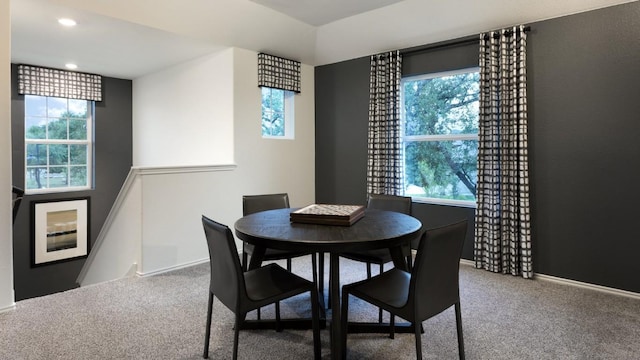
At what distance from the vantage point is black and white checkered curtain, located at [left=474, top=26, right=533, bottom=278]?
3269 millimetres

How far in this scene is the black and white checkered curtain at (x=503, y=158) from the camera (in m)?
3.27

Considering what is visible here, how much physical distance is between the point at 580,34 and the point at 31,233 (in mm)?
6466

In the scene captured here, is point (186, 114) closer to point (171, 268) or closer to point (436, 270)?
point (171, 268)

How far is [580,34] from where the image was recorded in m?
3.05

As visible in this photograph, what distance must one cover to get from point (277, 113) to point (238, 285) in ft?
10.8

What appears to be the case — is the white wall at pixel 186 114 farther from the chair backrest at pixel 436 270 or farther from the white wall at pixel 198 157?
the chair backrest at pixel 436 270

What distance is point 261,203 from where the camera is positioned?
118 inches

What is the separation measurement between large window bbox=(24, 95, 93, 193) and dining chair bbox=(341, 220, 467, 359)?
4.99m

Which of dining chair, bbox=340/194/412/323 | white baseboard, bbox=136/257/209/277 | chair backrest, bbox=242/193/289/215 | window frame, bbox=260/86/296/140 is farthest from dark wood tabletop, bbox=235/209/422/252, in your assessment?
window frame, bbox=260/86/296/140

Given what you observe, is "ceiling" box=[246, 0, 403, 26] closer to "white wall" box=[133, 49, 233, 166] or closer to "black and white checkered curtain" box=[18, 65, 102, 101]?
"white wall" box=[133, 49, 233, 166]

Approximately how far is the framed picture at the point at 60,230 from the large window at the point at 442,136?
4.55 m

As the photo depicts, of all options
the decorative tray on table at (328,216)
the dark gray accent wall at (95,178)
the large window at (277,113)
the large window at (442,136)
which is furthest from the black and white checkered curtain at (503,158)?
the dark gray accent wall at (95,178)

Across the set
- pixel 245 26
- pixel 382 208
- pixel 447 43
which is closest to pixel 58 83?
pixel 245 26

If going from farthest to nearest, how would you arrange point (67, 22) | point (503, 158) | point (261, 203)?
point (503, 158)
point (67, 22)
point (261, 203)
